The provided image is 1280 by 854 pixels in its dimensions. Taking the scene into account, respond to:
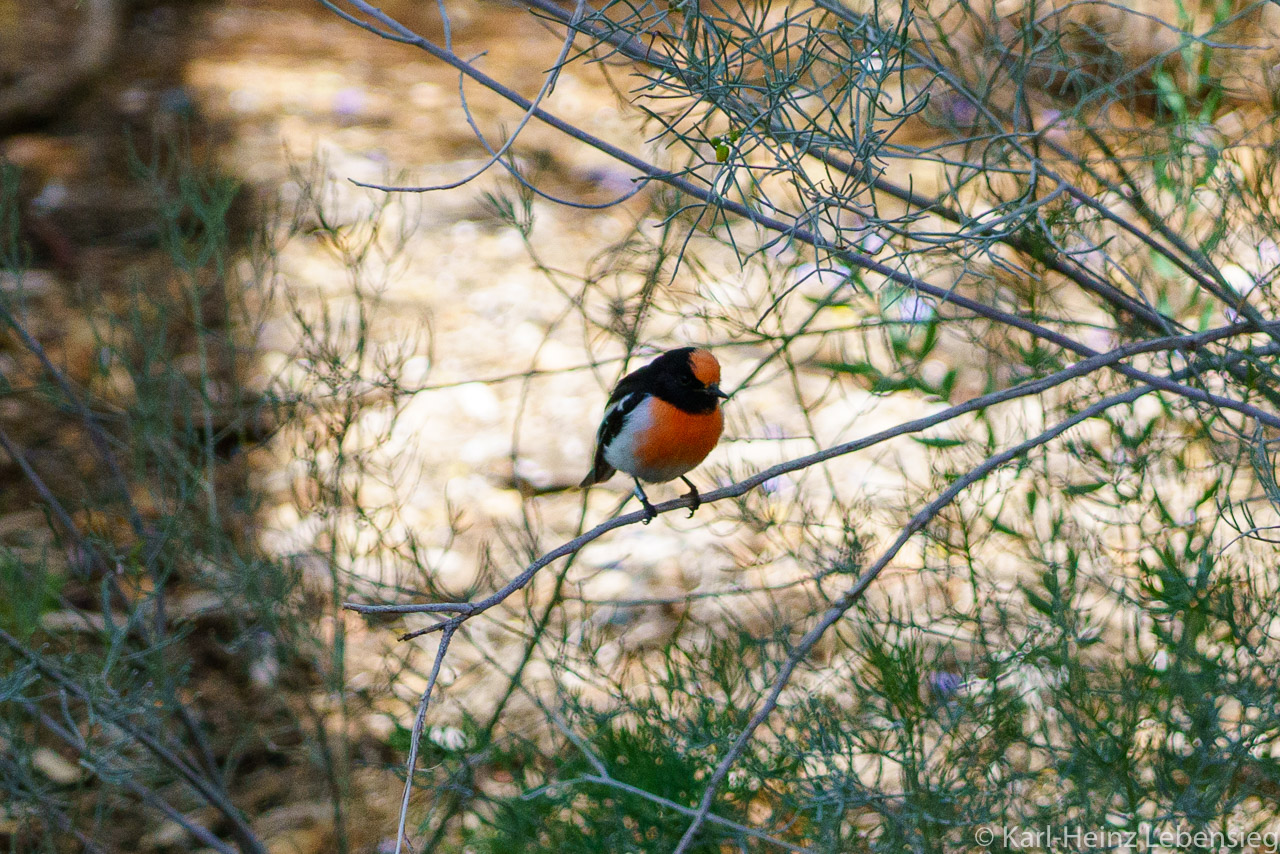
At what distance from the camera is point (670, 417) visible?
3338mm

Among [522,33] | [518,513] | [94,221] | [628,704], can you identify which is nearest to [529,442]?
[518,513]

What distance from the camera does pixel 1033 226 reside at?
271 centimetres

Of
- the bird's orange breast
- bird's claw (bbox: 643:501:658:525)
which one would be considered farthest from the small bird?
bird's claw (bbox: 643:501:658:525)

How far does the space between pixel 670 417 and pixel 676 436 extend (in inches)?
2.4

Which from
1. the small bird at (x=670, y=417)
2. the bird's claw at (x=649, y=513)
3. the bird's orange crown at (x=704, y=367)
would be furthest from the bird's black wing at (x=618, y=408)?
the bird's claw at (x=649, y=513)

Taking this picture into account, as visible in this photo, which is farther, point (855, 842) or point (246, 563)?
point (246, 563)

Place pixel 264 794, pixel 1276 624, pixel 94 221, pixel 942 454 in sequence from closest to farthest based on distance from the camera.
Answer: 1. pixel 1276 624
2. pixel 942 454
3. pixel 264 794
4. pixel 94 221

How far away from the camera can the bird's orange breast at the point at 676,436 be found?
3324 mm

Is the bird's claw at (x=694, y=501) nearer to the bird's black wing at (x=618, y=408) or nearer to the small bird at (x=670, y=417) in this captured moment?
the small bird at (x=670, y=417)

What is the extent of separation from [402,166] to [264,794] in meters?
3.88

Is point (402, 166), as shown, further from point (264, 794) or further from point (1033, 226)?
point (1033, 226)

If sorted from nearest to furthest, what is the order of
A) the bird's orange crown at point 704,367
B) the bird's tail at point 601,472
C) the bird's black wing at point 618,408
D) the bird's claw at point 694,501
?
the bird's claw at point 694,501 → the bird's orange crown at point 704,367 → the bird's black wing at point 618,408 → the bird's tail at point 601,472

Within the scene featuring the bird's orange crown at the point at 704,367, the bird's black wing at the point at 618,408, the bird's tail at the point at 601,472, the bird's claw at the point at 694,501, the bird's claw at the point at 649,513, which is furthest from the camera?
the bird's tail at the point at 601,472

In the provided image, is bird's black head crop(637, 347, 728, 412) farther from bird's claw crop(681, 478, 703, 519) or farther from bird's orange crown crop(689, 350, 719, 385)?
bird's claw crop(681, 478, 703, 519)
